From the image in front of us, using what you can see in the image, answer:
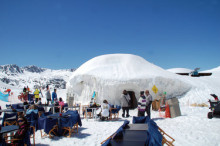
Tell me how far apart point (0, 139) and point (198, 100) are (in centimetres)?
1669

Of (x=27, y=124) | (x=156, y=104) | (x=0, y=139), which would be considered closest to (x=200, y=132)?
(x=27, y=124)

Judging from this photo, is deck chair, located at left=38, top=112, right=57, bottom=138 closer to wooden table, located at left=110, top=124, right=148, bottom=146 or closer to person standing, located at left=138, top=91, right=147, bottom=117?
wooden table, located at left=110, top=124, right=148, bottom=146

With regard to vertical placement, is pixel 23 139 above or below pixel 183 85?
below

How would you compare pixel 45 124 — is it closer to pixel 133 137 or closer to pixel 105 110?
pixel 133 137

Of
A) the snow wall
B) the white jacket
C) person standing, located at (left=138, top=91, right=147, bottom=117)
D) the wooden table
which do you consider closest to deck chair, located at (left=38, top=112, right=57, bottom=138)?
the wooden table

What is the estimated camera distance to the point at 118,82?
16.1 meters

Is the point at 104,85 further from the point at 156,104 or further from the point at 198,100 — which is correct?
the point at 198,100

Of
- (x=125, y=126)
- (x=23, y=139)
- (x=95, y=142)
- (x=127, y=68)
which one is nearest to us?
(x=23, y=139)

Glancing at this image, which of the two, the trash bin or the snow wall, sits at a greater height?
the snow wall

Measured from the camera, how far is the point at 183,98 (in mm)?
16500

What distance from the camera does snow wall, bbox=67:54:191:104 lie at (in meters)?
16.2

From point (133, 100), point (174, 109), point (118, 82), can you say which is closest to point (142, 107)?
point (174, 109)

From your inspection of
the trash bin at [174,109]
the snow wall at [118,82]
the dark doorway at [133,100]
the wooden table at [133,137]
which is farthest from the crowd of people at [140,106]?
the dark doorway at [133,100]

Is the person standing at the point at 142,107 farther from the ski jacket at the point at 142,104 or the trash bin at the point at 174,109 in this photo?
the trash bin at the point at 174,109
